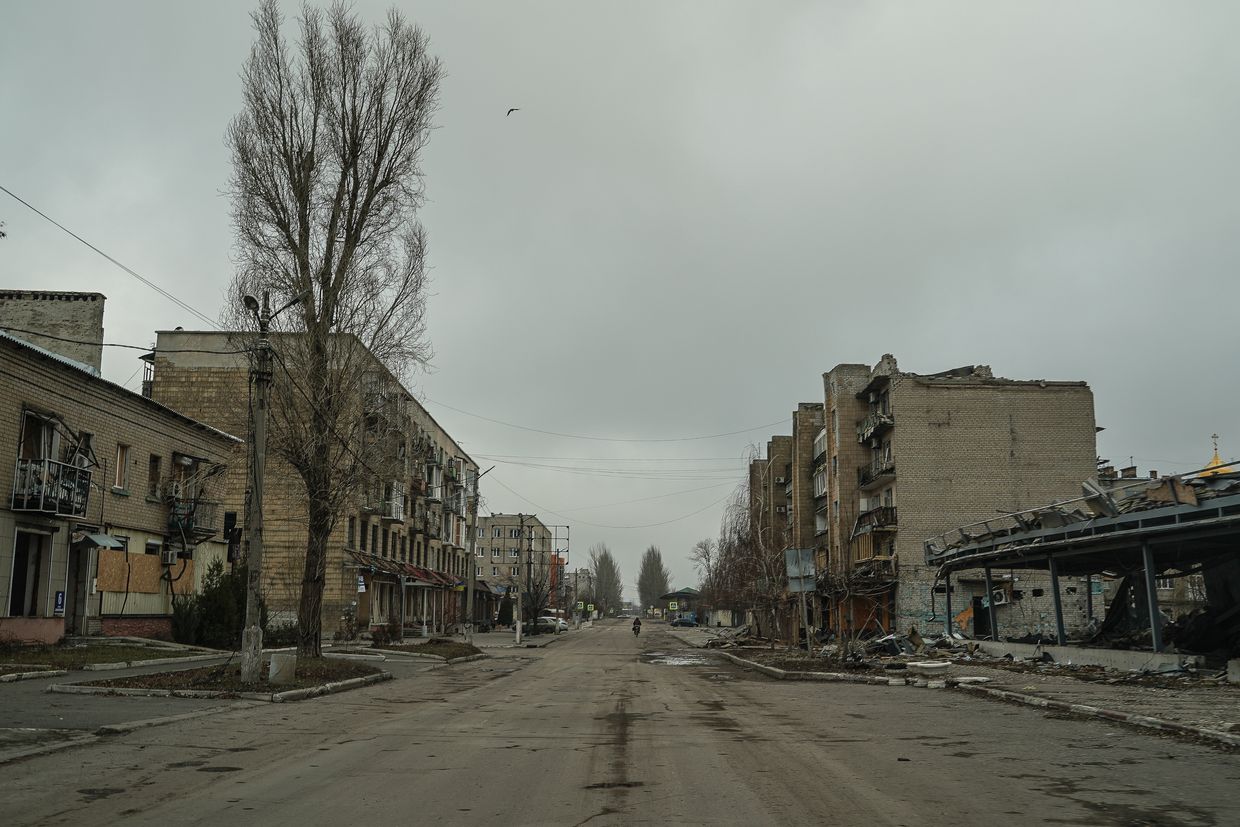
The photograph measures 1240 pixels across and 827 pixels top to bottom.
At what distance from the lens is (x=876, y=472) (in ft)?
175

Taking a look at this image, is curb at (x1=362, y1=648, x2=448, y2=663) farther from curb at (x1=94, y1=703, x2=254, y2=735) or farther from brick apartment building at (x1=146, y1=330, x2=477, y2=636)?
curb at (x1=94, y1=703, x2=254, y2=735)

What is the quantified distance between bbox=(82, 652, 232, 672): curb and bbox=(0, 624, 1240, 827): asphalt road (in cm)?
747

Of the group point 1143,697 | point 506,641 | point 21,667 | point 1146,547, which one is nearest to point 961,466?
point 1146,547

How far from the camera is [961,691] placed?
2067cm

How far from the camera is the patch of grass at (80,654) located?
68.6 ft

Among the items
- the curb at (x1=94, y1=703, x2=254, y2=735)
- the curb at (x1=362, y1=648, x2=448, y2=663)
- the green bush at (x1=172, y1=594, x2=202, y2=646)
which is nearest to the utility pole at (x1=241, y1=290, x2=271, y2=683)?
the curb at (x1=94, y1=703, x2=254, y2=735)

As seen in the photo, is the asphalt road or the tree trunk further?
the tree trunk

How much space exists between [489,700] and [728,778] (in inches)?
413

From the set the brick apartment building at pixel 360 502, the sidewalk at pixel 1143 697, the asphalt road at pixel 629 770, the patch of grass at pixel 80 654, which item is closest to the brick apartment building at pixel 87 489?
the patch of grass at pixel 80 654

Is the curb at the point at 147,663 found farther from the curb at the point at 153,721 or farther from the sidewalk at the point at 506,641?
the sidewalk at the point at 506,641

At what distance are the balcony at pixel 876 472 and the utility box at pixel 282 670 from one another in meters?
38.2

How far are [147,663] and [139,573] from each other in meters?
9.30

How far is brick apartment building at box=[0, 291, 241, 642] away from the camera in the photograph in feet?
80.1

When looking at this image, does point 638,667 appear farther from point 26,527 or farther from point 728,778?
point 728,778
